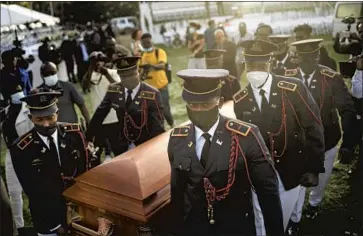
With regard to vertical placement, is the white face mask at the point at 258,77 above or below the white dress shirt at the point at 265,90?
above

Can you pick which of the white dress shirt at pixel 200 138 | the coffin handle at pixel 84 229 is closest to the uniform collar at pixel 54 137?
the coffin handle at pixel 84 229

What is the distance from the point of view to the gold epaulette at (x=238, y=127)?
2.04 metres

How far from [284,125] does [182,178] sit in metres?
1.03

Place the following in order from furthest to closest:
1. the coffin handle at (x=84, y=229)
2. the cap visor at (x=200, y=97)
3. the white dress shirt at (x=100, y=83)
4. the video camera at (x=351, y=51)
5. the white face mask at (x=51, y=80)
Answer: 1. the white dress shirt at (x=100, y=83)
2. the video camera at (x=351, y=51)
3. the white face mask at (x=51, y=80)
4. the coffin handle at (x=84, y=229)
5. the cap visor at (x=200, y=97)

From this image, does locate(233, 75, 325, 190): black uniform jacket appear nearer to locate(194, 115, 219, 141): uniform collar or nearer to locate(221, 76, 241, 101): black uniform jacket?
locate(194, 115, 219, 141): uniform collar

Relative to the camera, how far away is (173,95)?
880 cm

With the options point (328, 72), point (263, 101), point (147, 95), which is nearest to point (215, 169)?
point (263, 101)

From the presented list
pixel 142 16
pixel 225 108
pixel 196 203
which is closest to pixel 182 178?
pixel 196 203

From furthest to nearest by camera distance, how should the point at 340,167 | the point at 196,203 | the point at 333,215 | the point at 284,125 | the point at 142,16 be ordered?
the point at 142,16
the point at 340,167
the point at 333,215
the point at 284,125
the point at 196,203

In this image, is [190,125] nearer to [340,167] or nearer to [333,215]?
[333,215]

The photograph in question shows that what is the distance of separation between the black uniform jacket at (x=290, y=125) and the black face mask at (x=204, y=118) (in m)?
0.84

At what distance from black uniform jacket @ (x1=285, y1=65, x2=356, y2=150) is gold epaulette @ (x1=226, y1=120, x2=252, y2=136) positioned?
1.45 meters

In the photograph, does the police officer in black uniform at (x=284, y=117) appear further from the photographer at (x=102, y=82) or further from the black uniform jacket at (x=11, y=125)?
the black uniform jacket at (x=11, y=125)

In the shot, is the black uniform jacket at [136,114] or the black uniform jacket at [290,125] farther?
the black uniform jacket at [136,114]
